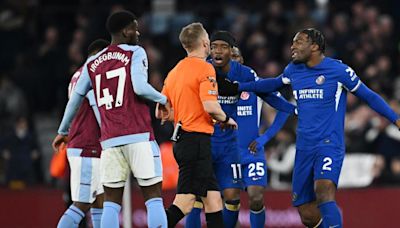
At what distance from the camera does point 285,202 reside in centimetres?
1723

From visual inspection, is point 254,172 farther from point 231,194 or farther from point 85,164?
point 85,164

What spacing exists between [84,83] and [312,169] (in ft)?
8.61

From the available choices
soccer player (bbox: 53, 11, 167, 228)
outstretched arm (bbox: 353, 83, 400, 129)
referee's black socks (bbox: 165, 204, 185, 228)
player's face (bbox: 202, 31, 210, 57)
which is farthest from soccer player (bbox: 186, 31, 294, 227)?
soccer player (bbox: 53, 11, 167, 228)

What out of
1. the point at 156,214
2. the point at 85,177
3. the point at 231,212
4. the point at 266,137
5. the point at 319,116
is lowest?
the point at 231,212

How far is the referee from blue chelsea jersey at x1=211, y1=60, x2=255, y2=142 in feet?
3.09

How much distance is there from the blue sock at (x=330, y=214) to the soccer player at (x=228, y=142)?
120 cm

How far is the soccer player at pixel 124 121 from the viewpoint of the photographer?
11.1m

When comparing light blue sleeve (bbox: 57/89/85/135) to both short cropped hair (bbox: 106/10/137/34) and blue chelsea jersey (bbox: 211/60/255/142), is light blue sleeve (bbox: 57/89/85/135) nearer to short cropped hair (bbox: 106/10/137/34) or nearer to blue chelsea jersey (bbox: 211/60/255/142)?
short cropped hair (bbox: 106/10/137/34)

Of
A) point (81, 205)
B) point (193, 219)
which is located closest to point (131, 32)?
point (81, 205)

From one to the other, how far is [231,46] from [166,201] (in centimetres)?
517

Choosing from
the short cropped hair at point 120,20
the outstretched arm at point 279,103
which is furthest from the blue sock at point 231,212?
the short cropped hair at point 120,20

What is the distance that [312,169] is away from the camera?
11961 mm

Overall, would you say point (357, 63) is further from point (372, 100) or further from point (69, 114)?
point (69, 114)

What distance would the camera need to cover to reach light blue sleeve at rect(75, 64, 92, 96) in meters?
11.4
